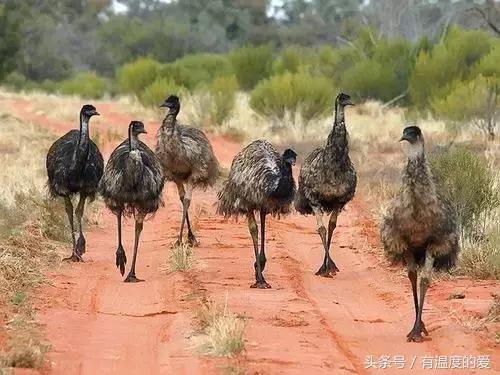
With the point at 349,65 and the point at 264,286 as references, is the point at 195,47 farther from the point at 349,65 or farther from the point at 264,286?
the point at 264,286

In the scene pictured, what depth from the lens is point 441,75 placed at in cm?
2859

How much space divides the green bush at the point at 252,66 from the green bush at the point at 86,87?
12.2 metres

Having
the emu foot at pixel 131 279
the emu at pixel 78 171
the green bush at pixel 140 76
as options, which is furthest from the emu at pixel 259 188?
the green bush at pixel 140 76

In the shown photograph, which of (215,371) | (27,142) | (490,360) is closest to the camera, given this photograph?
(215,371)

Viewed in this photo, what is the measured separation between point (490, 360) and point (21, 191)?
8.98 meters

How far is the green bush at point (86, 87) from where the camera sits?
49281mm

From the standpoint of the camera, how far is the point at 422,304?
816cm

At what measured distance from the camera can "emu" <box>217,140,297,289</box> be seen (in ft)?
33.8

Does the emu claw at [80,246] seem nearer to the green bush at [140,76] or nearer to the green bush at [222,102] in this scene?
the green bush at [222,102]

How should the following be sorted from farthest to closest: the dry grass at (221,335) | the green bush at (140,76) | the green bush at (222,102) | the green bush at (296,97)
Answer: the green bush at (140,76) < the green bush at (222,102) < the green bush at (296,97) < the dry grass at (221,335)

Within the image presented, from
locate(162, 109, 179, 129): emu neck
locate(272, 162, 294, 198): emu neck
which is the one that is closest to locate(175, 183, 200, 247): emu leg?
locate(162, 109, 179, 129): emu neck

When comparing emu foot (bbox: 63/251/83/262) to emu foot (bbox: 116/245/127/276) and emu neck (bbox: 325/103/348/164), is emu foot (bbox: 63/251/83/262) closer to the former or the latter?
emu foot (bbox: 116/245/127/276)

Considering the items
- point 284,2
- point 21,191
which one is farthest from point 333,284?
point 284,2

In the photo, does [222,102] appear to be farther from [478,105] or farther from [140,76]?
[140,76]
